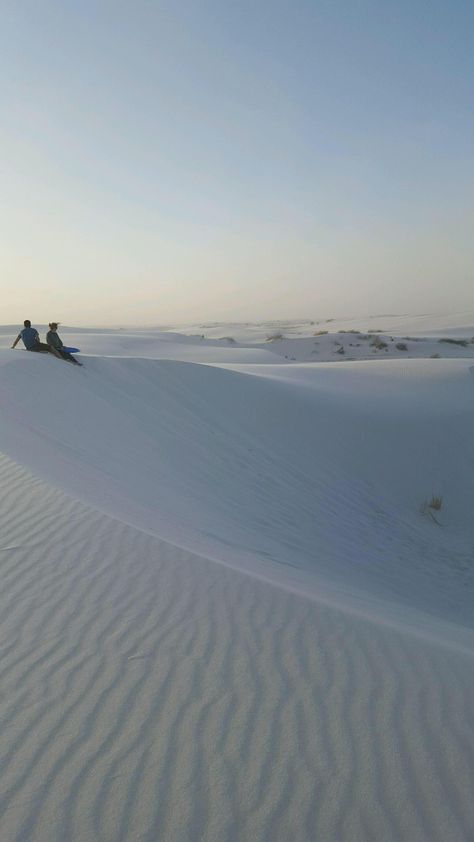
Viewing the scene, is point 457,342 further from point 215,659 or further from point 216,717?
point 216,717

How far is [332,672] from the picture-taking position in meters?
2.63

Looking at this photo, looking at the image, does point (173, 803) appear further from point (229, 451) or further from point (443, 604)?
point (229, 451)

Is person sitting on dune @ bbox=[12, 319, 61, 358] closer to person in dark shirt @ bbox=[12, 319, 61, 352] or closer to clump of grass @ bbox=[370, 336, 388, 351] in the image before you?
person in dark shirt @ bbox=[12, 319, 61, 352]

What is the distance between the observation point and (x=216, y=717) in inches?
89.8

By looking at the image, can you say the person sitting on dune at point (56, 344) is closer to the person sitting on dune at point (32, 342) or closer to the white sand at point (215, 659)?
the person sitting on dune at point (32, 342)

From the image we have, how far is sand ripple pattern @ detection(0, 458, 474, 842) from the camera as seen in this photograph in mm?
1881

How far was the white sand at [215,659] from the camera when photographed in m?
1.92

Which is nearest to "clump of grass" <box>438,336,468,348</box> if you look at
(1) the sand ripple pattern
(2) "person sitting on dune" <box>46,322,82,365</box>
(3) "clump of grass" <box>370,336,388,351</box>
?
(3) "clump of grass" <box>370,336,388,351</box>

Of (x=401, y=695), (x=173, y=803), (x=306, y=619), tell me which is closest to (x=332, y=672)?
(x=401, y=695)

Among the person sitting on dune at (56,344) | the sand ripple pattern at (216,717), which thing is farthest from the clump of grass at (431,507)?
the person sitting on dune at (56,344)

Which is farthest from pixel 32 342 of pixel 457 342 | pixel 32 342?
pixel 457 342

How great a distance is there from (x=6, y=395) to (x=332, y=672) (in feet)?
24.3

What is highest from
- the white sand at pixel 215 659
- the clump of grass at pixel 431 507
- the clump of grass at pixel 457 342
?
the clump of grass at pixel 457 342

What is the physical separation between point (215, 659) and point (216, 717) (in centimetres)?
40
